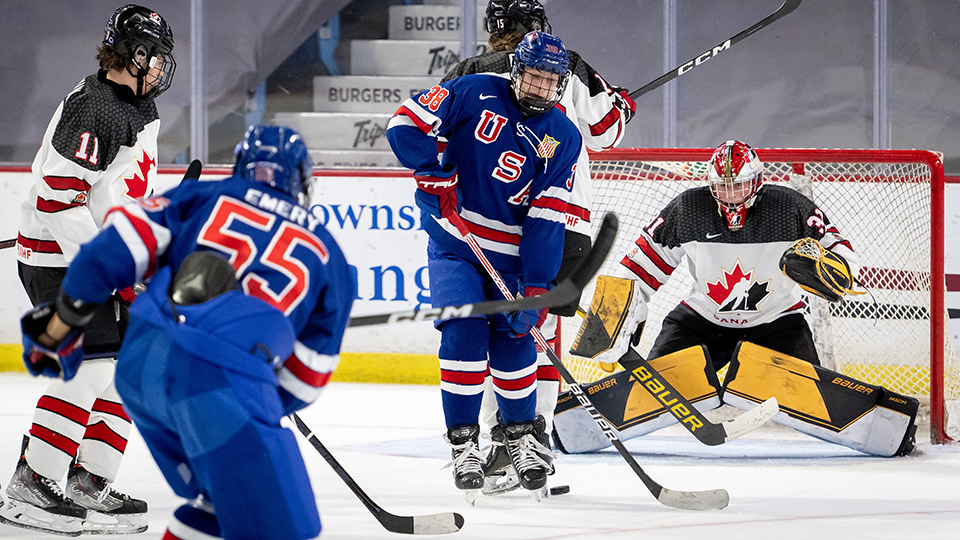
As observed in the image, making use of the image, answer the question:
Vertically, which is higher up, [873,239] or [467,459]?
[873,239]

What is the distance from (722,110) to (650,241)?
9.26 feet

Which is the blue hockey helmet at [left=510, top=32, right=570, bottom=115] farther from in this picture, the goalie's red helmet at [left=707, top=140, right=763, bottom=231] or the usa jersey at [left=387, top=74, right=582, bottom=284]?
the goalie's red helmet at [left=707, top=140, right=763, bottom=231]

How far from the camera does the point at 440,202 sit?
2.74 metres

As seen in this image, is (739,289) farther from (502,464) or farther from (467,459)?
(467,459)

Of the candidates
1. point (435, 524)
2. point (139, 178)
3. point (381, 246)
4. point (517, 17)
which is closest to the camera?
point (435, 524)

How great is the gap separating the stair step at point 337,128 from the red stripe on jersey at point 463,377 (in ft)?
11.9

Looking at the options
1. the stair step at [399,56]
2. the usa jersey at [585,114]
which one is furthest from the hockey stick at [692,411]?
the stair step at [399,56]

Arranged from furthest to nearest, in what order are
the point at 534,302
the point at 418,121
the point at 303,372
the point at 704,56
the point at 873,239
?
the point at 873,239 < the point at 704,56 < the point at 418,121 < the point at 534,302 < the point at 303,372

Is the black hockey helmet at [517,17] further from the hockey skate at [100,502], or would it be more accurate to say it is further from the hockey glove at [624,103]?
the hockey skate at [100,502]

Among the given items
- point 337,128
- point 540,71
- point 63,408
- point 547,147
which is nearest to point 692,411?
point 547,147

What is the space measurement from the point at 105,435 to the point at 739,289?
203cm

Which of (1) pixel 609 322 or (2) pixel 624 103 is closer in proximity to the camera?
(2) pixel 624 103

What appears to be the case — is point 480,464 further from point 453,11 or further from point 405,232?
point 453,11

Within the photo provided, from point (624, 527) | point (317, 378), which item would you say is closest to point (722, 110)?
point (624, 527)
